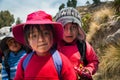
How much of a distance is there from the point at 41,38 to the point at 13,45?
1.89 metres

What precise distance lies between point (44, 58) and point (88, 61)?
92cm

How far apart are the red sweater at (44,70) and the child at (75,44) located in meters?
0.74

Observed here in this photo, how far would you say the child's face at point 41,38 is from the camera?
132 inches

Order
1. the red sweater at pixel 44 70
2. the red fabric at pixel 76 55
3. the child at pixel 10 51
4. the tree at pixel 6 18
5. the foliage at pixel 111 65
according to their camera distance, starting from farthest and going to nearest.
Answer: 1. the tree at pixel 6 18
2. the foliage at pixel 111 65
3. the child at pixel 10 51
4. the red fabric at pixel 76 55
5. the red sweater at pixel 44 70

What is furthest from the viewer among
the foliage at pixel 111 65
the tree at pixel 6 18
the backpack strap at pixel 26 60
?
the tree at pixel 6 18

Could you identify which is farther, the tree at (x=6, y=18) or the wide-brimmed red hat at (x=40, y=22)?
the tree at (x=6, y=18)

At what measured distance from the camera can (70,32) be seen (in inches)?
163

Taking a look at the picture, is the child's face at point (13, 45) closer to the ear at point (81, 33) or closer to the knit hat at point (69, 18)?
the knit hat at point (69, 18)

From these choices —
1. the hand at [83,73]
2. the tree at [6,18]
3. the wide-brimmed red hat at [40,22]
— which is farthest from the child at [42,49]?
the tree at [6,18]

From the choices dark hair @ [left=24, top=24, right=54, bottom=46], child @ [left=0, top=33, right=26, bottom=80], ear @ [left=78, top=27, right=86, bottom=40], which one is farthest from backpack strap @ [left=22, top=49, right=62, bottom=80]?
child @ [left=0, top=33, right=26, bottom=80]

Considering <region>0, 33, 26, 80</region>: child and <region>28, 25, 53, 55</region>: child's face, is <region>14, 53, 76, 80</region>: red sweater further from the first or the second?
<region>0, 33, 26, 80</region>: child

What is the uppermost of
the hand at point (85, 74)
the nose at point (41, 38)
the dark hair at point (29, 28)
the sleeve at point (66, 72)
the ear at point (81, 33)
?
the dark hair at point (29, 28)

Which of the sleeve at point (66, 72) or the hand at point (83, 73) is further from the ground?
the sleeve at point (66, 72)

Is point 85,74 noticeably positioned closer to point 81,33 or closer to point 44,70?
point 81,33
